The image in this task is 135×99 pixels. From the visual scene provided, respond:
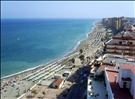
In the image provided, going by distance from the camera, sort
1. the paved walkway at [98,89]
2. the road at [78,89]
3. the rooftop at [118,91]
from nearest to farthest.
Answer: the rooftop at [118,91], the paved walkway at [98,89], the road at [78,89]

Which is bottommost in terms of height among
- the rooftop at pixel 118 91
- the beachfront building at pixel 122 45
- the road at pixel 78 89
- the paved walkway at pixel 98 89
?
the road at pixel 78 89

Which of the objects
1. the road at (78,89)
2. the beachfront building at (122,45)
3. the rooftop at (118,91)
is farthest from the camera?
the beachfront building at (122,45)

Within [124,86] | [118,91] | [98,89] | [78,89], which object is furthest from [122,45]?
[118,91]

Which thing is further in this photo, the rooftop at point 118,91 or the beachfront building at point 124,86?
the beachfront building at point 124,86

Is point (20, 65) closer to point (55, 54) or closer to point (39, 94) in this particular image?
point (55, 54)

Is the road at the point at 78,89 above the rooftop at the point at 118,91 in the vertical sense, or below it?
below

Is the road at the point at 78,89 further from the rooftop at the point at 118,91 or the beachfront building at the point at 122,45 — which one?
the rooftop at the point at 118,91

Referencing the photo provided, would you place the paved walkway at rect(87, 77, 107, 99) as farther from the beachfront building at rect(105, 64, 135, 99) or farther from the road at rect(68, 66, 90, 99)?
the road at rect(68, 66, 90, 99)

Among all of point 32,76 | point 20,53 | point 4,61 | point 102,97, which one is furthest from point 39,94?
point 20,53

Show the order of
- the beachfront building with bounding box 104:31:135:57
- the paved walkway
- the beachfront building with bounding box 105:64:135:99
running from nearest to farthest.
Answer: the beachfront building with bounding box 105:64:135:99 < the paved walkway < the beachfront building with bounding box 104:31:135:57

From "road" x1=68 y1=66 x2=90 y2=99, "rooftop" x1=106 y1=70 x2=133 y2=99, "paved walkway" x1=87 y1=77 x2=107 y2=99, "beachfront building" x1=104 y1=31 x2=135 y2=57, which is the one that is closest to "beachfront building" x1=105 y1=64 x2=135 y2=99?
"rooftop" x1=106 y1=70 x2=133 y2=99

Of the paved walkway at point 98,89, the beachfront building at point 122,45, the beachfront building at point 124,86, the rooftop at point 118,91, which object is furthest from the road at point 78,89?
the beachfront building at point 124,86
